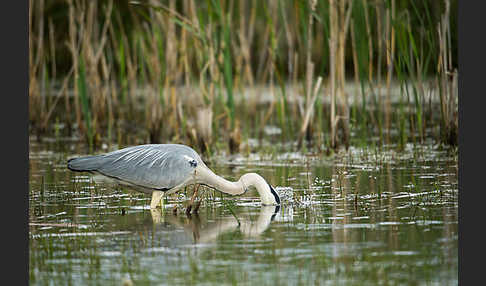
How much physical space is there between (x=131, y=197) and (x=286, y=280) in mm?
4126

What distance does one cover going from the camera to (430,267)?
617 centimetres

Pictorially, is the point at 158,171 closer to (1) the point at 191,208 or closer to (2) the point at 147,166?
(2) the point at 147,166

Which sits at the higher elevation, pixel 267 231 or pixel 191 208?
pixel 191 208

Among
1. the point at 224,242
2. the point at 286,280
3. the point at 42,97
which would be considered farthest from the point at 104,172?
the point at 42,97

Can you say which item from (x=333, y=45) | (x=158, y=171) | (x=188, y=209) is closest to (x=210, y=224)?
(x=188, y=209)

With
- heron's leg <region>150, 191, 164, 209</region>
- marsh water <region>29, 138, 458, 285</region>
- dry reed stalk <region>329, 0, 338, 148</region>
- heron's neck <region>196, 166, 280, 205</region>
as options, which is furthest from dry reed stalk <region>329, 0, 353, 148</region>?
heron's leg <region>150, 191, 164, 209</region>

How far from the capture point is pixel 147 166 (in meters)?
8.73

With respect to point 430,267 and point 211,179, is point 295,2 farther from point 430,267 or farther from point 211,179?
point 430,267

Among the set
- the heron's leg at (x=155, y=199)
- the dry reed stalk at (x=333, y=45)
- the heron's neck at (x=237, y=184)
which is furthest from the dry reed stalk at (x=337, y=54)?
the heron's leg at (x=155, y=199)

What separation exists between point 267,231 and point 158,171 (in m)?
1.60

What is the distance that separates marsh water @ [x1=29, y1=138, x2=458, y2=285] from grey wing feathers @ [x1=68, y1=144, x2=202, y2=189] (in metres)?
0.32

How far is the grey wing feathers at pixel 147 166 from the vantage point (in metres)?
8.68

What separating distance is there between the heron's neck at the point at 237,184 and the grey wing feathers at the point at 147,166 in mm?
148

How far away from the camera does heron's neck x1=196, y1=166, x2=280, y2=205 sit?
29.1 feet
